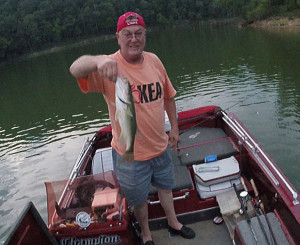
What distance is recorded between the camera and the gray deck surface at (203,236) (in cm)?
374

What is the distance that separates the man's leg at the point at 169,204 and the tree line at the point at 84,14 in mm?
48885

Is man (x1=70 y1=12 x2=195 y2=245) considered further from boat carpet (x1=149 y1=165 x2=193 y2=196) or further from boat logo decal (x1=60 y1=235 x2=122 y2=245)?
boat carpet (x1=149 y1=165 x2=193 y2=196)

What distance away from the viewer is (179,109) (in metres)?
11.9

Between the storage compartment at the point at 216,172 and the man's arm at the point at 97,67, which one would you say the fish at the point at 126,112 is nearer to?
the man's arm at the point at 97,67

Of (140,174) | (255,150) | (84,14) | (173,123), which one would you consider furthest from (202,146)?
(84,14)

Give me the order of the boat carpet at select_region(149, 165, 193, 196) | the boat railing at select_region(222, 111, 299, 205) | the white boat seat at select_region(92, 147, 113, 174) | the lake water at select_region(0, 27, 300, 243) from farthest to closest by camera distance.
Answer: the lake water at select_region(0, 27, 300, 243)
the white boat seat at select_region(92, 147, 113, 174)
the boat carpet at select_region(149, 165, 193, 196)
the boat railing at select_region(222, 111, 299, 205)

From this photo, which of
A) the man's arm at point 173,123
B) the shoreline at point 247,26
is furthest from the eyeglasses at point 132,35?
the shoreline at point 247,26

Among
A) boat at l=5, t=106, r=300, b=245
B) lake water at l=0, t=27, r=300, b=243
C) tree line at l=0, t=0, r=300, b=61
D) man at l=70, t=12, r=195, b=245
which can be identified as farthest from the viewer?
tree line at l=0, t=0, r=300, b=61

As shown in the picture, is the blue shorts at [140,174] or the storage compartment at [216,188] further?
the storage compartment at [216,188]

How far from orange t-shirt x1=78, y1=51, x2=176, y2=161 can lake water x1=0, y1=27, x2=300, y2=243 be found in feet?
13.8

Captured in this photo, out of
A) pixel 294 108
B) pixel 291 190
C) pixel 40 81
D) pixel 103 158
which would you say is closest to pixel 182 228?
pixel 291 190

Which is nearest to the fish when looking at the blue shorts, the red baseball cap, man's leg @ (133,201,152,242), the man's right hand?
the man's right hand

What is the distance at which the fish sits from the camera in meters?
2.15

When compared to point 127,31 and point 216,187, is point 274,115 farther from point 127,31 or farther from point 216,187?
point 127,31
